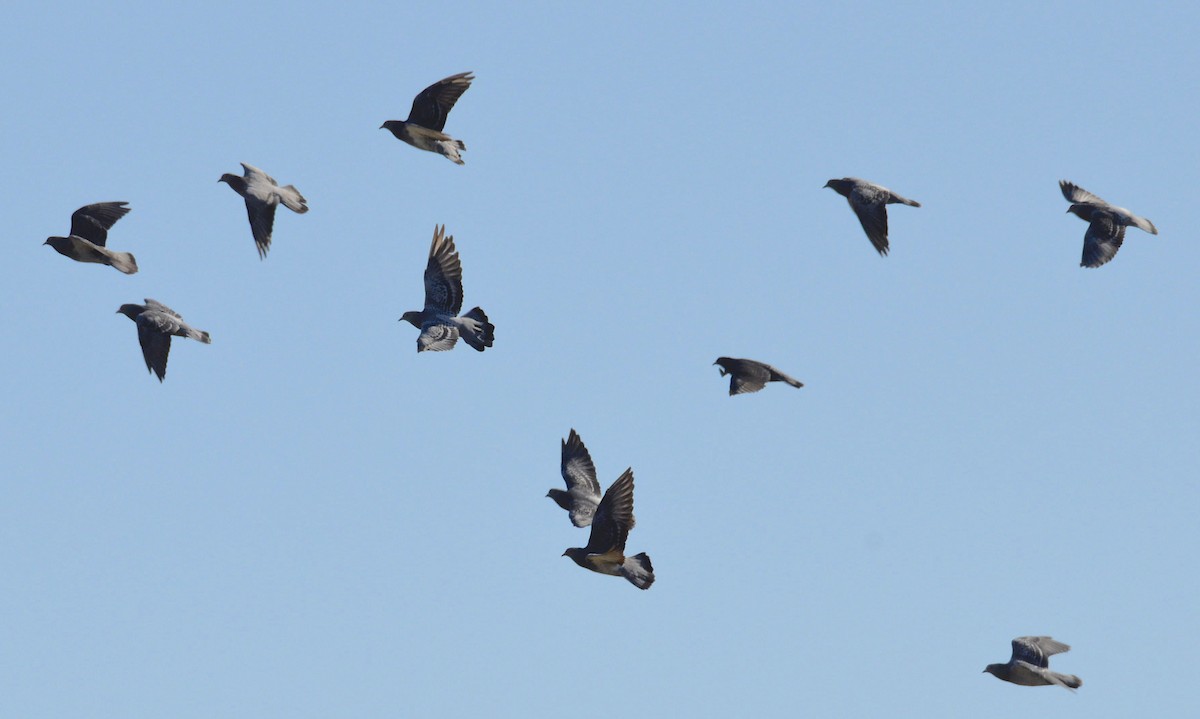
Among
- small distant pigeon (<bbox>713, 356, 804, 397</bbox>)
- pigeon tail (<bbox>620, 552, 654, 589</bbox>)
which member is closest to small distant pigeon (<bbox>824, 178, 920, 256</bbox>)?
small distant pigeon (<bbox>713, 356, 804, 397</bbox>)

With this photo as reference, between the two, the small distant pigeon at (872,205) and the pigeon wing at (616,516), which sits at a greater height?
the small distant pigeon at (872,205)

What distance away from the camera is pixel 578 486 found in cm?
3497

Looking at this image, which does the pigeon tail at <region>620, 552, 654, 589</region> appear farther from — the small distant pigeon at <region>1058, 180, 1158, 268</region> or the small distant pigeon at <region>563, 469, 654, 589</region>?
the small distant pigeon at <region>1058, 180, 1158, 268</region>

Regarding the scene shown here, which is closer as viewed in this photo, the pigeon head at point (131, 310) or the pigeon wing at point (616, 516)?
the pigeon wing at point (616, 516)

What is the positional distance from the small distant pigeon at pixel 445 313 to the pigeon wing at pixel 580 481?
2454 mm

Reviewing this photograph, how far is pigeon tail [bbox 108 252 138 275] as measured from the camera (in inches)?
1289

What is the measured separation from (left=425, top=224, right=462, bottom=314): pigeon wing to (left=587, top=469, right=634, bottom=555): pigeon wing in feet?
20.8

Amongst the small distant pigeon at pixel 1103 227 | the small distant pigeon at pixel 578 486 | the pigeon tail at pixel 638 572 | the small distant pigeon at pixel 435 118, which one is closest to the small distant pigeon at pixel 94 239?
the small distant pigeon at pixel 435 118

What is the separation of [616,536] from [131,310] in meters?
8.71

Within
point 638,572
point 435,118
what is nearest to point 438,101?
point 435,118

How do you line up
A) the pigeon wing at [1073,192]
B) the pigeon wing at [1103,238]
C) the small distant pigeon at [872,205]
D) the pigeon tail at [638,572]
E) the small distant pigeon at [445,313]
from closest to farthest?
1. the pigeon tail at [638,572]
2. the small distant pigeon at [872,205]
3. the small distant pigeon at [445,313]
4. the pigeon wing at [1103,238]
5. the pigeon wing at [1073,192]

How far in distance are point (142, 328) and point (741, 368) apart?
9.41 meters

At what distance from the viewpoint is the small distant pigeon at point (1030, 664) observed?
31.0 m

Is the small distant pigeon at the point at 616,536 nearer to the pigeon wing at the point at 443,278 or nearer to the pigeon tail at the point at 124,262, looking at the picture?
the pigeon wing at the point at 443,278
